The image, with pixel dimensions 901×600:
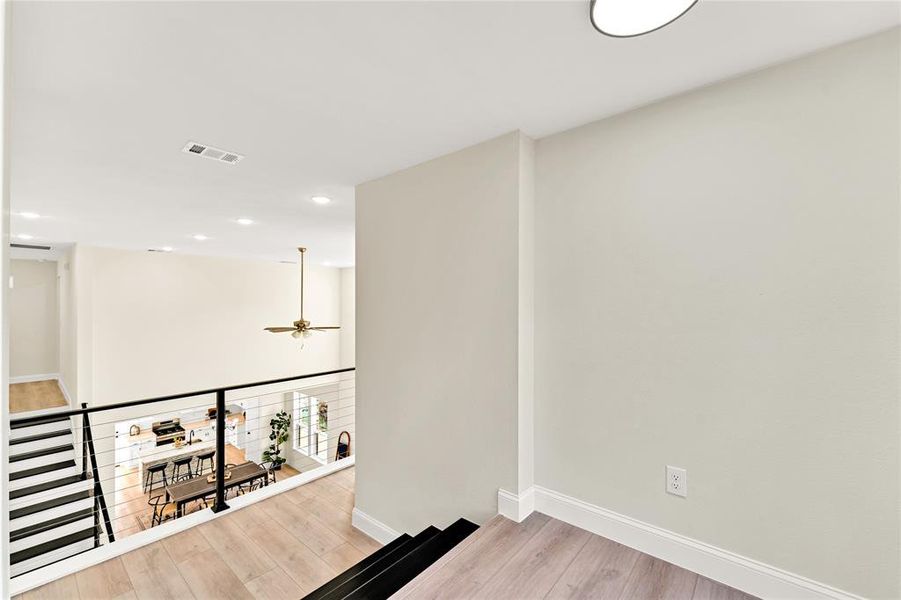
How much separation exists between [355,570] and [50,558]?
464cm

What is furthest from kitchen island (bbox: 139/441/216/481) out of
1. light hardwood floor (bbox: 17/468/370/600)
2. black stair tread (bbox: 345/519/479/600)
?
black stair tread (bbox: 345/519/479/600)

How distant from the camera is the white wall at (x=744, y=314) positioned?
1342 millimetres

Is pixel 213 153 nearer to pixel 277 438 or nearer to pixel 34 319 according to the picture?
pixel 277 438

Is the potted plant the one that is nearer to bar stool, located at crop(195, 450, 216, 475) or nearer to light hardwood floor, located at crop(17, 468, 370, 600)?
bar stool, located at crop(195, 450, 216, 475)

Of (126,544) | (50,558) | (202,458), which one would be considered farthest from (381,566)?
(202,458)

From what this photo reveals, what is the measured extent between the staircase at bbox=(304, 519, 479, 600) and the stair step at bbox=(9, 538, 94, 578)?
4.10m

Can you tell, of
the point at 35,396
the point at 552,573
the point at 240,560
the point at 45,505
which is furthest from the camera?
the point at 35,396

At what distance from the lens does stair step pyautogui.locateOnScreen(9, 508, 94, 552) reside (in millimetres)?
4209

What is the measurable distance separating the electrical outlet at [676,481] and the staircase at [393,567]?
3.23 feet

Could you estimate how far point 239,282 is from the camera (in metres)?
7.44

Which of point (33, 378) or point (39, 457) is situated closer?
point (39, 457)

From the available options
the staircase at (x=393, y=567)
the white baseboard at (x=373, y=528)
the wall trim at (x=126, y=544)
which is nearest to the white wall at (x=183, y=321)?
the wall trim at (x=126, y=544)

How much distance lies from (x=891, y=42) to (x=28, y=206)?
5.34 meters

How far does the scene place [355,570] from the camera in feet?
6.61
